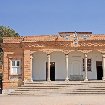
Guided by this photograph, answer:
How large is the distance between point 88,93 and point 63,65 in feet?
24.3

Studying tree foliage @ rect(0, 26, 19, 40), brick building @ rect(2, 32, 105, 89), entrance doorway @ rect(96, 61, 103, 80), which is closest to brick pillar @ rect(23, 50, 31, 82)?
brick building @ rect(2, 32, 105, 89)

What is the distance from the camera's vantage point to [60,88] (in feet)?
102

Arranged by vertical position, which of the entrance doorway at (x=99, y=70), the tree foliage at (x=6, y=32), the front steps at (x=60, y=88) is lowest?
the front steps at (x=60, y=88)

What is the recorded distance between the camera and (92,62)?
3628cm

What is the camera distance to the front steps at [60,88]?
98.8 feet

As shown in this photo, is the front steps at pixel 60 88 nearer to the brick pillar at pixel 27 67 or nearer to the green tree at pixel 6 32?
the brick pillar at pixel 27 67

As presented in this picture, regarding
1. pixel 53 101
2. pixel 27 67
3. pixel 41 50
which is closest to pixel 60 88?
pixel 27 67

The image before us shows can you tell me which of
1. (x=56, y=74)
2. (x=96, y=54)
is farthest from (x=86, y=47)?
(x=56, y=74)

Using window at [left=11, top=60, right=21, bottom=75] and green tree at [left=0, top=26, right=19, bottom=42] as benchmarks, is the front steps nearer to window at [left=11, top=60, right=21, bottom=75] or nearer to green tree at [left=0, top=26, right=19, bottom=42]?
window at [left=11, top=60, right=21, bottom=75]

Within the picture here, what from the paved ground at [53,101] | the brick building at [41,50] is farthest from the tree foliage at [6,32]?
the paved ground at [53,101]

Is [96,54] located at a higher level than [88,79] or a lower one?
higher

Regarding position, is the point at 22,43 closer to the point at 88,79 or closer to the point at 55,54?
the point at 55,54

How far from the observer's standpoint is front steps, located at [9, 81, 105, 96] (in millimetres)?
30125

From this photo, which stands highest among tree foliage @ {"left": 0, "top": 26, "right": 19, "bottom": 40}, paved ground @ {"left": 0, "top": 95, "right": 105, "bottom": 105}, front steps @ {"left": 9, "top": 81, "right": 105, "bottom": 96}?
tree foliage @ {"left": 0, "top": 26, "right": 19, "bottom": 40}
